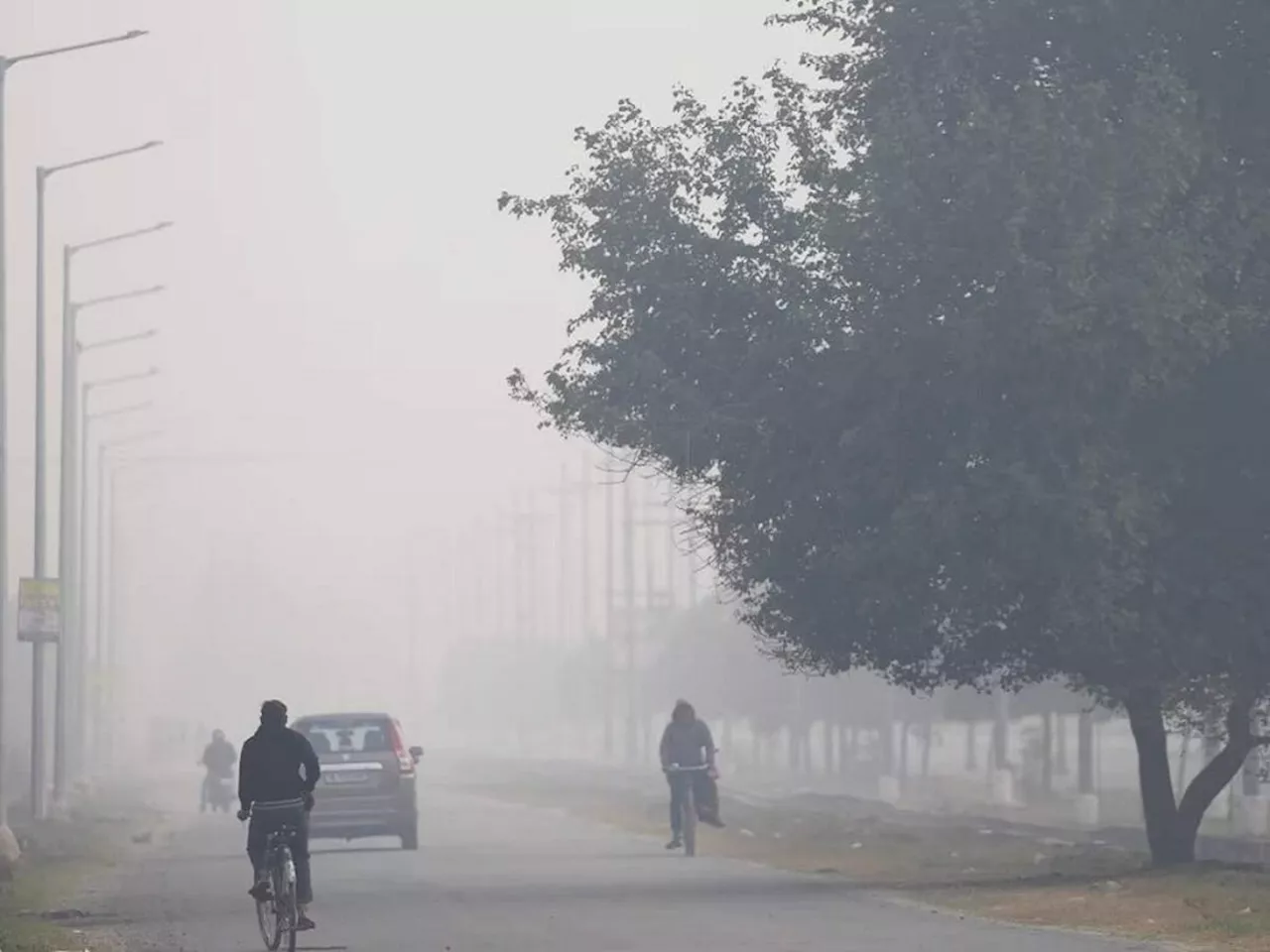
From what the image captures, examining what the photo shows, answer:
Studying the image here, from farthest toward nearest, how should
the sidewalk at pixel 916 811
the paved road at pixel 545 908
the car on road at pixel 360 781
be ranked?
the car on road at pixel 360 781 → the sidewalk at pixel 916 811 → the paved road at pixel 545 908

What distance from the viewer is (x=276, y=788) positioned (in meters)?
21.6

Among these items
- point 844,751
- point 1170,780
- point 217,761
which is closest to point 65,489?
point 217,761

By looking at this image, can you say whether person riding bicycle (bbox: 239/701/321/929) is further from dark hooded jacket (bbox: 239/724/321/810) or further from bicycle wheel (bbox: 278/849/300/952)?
bicycle wheel (bbox: 278/849/300/952)

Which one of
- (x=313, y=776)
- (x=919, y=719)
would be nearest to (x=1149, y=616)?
(x=313, y=776)

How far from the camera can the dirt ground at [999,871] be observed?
22.9 meters

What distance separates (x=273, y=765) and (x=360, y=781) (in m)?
20.5

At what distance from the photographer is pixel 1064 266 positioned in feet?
84.8

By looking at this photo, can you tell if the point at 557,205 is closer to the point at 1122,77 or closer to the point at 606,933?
the point at 1122,77

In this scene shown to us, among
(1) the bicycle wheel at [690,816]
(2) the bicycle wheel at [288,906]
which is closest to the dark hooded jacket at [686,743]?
(1) the bicycle wheel at [690,816]

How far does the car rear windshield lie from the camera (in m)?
42.3

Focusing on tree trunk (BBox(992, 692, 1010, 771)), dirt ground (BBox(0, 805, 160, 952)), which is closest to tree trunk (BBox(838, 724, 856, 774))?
tree trunk (BBox(992, 692, 1010, 771))

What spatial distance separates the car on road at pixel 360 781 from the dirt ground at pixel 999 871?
4.34m

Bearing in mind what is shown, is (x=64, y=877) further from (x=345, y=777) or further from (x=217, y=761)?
(x=217, y=761)

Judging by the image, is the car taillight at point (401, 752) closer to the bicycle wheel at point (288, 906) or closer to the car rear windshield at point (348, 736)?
the car rear windshield at point (348, 736)
